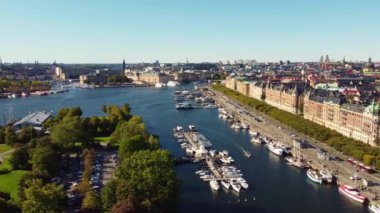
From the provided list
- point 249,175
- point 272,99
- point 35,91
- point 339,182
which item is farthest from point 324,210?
point 35,91

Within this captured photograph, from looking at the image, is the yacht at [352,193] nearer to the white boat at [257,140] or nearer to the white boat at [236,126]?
the white boat at [257,140]

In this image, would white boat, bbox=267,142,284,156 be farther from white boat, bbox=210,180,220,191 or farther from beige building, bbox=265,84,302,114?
beige building, bbox=265,84,302,114

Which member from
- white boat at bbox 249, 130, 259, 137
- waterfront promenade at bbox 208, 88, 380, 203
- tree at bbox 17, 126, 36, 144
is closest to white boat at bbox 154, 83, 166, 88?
waterfront promenade at bbox 208, 88, 380, 203

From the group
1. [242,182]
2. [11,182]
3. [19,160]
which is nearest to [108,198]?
[11,182]

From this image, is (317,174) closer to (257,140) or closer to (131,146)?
(257,140)

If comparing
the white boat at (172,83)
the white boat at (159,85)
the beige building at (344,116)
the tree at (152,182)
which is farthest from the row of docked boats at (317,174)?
the white boat at (172,83)

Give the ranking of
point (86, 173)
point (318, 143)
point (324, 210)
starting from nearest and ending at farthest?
point (324, 210) → point (86, 173) → point (318, 143)

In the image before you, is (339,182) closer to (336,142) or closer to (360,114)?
(336,142)
